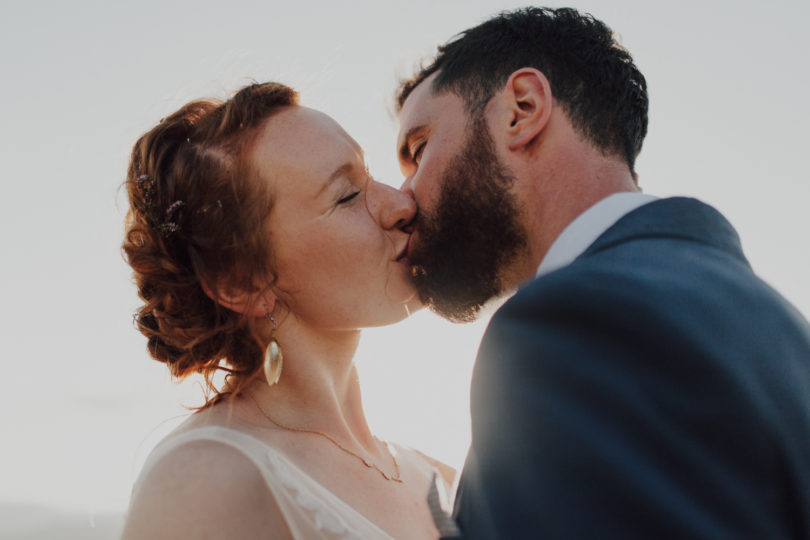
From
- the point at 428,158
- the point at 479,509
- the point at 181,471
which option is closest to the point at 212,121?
the point at 428,158

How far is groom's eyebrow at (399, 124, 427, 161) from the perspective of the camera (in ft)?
12.0

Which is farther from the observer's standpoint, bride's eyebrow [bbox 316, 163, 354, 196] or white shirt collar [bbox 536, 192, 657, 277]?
bride's eyebrow [bbox 316, 163, 354, 196]

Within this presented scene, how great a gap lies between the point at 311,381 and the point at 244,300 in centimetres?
53

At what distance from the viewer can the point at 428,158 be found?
3443 millimetres

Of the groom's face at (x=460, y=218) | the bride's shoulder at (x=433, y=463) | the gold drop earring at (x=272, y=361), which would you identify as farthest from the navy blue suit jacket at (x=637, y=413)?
the bride's shoulder at (x=433, y=463)

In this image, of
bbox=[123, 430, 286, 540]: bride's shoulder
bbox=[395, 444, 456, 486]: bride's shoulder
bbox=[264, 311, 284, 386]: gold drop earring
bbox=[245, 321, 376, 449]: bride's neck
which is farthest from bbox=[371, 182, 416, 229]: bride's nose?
bbox=[395, 444, 456, 486]: bride's shoulder

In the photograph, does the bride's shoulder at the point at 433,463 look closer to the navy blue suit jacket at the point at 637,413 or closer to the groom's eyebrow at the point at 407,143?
the groom's eyebrow at the point at 407,143

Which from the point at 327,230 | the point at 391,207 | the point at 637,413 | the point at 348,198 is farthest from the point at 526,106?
the point at 637,413

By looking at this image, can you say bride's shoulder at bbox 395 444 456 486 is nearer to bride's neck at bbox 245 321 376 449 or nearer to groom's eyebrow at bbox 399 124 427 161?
bride's neck at bbox 245 321 376 449

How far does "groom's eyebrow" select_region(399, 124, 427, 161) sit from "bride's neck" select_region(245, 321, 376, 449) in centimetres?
106

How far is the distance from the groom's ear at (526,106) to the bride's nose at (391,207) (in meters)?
0.60

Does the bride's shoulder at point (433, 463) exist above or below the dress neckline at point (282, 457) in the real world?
below

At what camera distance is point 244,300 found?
10.6ft

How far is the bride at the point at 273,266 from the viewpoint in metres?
3.15
